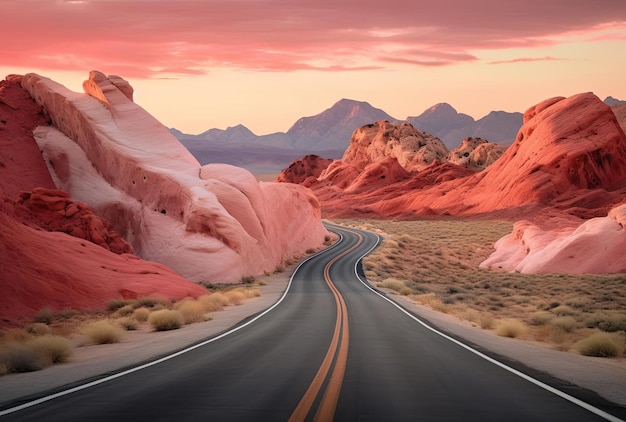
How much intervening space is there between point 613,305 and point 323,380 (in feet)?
99.9

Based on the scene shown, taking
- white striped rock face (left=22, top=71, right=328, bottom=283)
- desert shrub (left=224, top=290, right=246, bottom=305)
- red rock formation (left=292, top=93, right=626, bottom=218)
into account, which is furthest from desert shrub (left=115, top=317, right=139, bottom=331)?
red rock formation (left=292, top=93, right=626, bottom=218)

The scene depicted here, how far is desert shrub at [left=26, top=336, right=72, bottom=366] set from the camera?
15.5 m

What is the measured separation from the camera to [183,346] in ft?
59.4

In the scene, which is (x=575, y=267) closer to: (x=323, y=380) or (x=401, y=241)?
(x=401, y=241)

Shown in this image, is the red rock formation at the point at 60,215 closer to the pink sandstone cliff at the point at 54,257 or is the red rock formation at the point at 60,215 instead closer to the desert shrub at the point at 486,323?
the pink sandstone cliff at the point at 54,257

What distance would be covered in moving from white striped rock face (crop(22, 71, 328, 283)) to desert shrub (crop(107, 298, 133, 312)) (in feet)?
57.6

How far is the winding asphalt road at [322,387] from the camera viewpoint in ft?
30.7

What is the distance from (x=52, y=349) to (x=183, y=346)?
3539mm

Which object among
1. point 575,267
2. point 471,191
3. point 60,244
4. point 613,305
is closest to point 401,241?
point 575,267

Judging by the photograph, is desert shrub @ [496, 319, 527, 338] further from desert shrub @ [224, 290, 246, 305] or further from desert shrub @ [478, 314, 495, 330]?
desert shrub @ [224, 290, 246, 305]

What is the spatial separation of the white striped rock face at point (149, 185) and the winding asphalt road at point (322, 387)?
1234 inches

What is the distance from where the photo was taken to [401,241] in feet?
306

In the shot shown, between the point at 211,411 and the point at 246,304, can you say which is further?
the point at 246,304

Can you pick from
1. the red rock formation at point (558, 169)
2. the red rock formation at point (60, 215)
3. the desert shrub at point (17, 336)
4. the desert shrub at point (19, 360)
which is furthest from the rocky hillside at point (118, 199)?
the red rock formation at point (558, 169)
